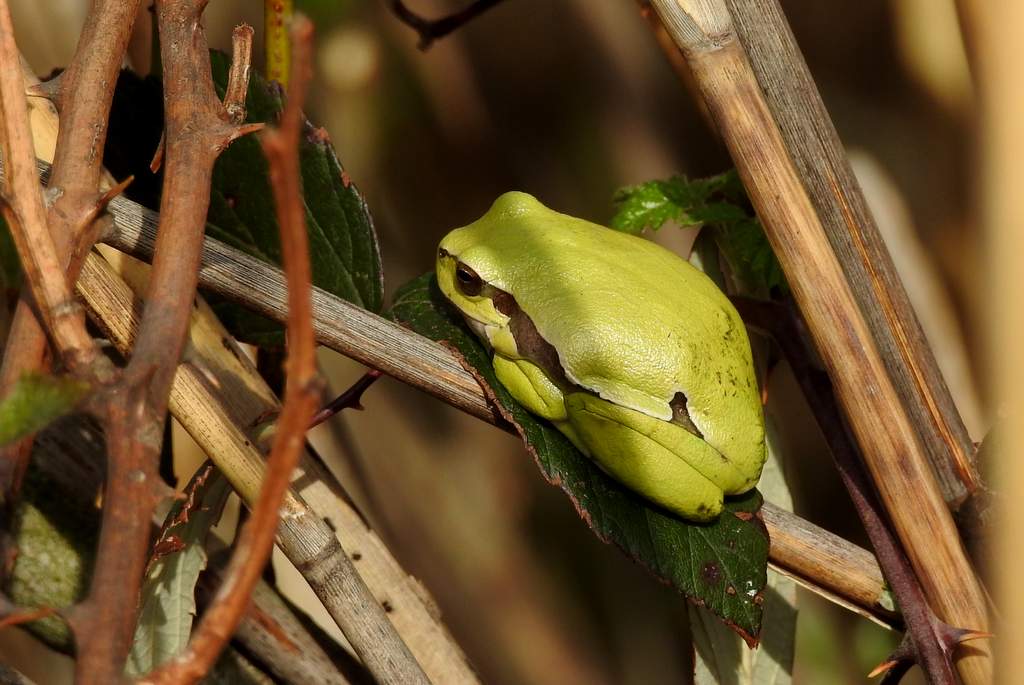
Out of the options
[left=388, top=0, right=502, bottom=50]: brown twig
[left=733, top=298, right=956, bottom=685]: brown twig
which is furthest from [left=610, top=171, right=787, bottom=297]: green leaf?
[left=388, top=0, right=502, bottom=50]: brown twig

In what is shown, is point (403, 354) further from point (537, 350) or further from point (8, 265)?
point (8, 265)

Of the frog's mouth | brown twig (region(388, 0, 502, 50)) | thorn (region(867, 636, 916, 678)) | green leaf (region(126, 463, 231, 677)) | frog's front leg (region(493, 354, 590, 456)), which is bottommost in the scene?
thorn (region(867, 636, 916, 678))

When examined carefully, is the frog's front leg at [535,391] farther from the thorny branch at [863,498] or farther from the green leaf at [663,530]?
the thorny branch at [863,498]

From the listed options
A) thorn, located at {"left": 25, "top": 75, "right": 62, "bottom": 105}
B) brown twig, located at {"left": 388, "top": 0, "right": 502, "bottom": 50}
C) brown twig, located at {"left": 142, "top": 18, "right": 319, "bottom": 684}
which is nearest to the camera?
brown twig, located at {"left": 142, "top": 18, "right": 319, "bottom": 684}

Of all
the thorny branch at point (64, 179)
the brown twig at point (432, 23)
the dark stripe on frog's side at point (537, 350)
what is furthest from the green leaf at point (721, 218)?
the thorny branch at point (64, 179)

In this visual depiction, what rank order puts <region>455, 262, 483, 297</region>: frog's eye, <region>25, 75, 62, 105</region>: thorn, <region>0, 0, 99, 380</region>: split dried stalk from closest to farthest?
1. <region>0, 0, 99, 380</region>: split dried stalk
2. <region>25, 75, 62, 105</region>: thorn
3. <region>455, 262, 483, 297</region>: frog's eye

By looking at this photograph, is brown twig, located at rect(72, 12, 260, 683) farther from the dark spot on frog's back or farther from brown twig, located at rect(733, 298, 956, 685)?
A: brown twig, located at rect(733, 298, 956, 685)

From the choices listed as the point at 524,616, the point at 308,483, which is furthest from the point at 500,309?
the point at 524,616

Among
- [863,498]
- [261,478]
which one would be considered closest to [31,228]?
[261,478]
